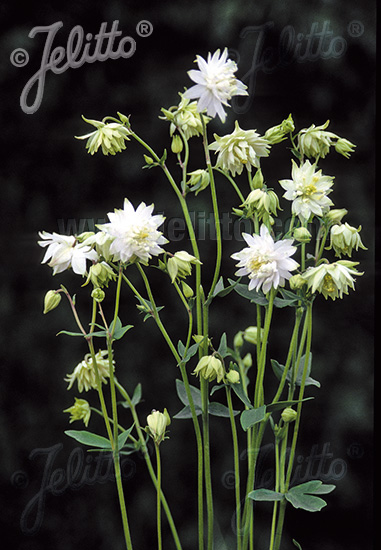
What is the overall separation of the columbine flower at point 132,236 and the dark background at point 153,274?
0.28 metres

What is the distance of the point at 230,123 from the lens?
3.60ft

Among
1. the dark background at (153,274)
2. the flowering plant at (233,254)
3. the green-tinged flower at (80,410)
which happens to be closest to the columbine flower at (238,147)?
the flowering plant at (233,254)

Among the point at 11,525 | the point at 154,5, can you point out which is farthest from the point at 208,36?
the point at 11,525

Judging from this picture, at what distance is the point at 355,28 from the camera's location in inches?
43.1

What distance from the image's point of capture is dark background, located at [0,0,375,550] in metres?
1.09

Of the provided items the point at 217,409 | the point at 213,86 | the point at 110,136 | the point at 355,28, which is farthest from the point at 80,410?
the point at 355,28

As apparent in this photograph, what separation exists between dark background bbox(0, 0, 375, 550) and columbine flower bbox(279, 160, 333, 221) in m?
0.24

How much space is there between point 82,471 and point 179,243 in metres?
0.45

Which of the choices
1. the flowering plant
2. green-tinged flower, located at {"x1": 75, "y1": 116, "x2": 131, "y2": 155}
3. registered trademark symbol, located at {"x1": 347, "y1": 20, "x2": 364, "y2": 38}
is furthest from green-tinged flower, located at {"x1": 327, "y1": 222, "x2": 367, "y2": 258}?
registered trademark symbol, located at {"x1": 347, "y1": 20, "x2": 364, "y2": 38}

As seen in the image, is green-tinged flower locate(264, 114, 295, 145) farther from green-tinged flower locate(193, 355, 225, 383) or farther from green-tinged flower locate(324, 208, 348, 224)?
green-tinged flower locate(193, 355, 225, 383)

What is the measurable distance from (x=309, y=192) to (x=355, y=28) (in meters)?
0.41

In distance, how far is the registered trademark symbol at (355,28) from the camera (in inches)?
43.0

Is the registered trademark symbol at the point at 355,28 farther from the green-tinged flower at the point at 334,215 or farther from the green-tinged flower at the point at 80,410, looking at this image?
the green-tinged flower at the point at 80,410

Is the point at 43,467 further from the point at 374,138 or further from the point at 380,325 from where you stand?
the point at 374,138
